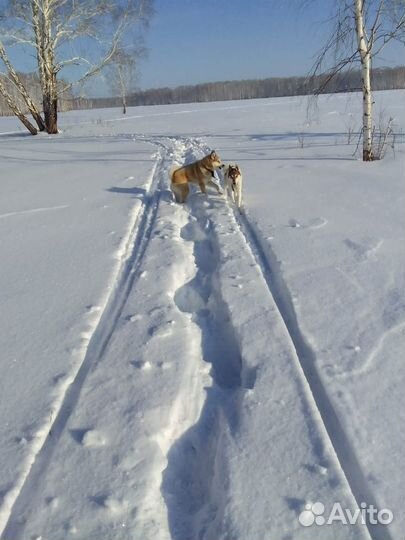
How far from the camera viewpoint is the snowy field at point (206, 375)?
60.2 inches

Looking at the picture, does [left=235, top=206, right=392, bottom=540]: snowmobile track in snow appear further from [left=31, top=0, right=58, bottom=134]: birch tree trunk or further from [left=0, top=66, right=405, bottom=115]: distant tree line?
[left=0, top=66, right=405, bottom=115]: distant tree line

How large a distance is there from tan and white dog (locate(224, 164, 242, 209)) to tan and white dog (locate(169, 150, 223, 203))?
1.39 ft

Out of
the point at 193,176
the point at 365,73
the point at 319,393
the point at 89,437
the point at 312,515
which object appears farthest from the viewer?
the point at 365,73

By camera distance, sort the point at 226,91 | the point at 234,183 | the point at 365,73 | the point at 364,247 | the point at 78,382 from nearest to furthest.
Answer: the point at 78,382 < the point at 364,247 < the point at 234,183 < the point at 365,73 < the point at 226,91

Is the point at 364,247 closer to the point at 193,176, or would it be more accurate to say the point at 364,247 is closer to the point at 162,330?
the point at 162,330

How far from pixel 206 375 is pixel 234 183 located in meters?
3.49

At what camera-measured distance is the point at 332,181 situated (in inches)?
244

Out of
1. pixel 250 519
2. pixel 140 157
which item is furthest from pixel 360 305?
pixel 140 157

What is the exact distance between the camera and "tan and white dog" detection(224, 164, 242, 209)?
5.23 m

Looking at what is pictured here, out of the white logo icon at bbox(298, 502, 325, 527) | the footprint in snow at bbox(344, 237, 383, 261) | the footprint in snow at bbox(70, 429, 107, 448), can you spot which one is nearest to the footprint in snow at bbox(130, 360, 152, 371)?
the footprint in snow at bbox(70, 429, 107, 448)

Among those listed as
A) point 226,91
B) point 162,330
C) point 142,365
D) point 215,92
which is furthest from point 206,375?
point 226,91

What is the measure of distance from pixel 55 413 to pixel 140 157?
856 centimetres

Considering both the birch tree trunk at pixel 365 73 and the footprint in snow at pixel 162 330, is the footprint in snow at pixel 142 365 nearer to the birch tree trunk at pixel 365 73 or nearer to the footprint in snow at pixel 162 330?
the footprint in snow at pixel 162 330

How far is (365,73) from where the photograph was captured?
717cm
